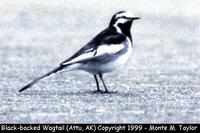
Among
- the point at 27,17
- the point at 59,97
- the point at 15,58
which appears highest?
the point at 59,97

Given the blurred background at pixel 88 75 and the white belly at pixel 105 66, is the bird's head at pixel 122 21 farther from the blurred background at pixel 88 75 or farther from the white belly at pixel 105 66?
the blurred background at pixel 88 75

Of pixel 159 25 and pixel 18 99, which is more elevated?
pixel 18 99

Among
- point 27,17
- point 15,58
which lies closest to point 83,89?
point 15,58

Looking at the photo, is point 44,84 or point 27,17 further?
point 27,17

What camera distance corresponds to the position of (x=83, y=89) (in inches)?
550

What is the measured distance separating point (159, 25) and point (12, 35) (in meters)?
4.28

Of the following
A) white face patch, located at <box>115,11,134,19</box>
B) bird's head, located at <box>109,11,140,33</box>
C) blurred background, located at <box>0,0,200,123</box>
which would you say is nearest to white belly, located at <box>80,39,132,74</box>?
blurred background, located at <box>0,0,200,123</box>

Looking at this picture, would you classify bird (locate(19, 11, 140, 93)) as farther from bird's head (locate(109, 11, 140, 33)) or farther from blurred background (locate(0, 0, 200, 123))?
blurred background (locate(0, 0, 200, 123))

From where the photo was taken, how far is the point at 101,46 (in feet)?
43.5

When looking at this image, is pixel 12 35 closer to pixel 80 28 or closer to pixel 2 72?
pixel 80 28

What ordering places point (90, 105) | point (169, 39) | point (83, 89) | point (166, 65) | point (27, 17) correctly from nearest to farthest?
point (90, 105) → point (83, 89) → point (166, 65) → point (169, 39) → point (27, 17)
